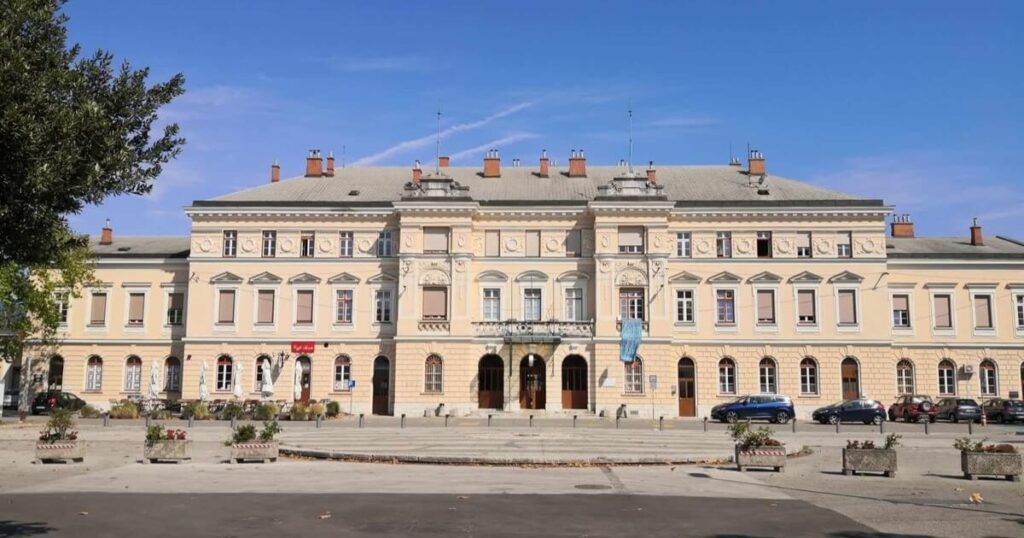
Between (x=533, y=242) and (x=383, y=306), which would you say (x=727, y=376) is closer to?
(x=533, y=242)

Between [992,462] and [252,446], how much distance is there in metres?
17.7

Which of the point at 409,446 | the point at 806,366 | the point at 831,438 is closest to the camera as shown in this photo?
the point at 409,446

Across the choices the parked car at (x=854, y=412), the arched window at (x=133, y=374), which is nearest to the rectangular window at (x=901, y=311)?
the parked car at (x=854, y=412)

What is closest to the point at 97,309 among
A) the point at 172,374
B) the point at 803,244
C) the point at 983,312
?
the point at 172,374

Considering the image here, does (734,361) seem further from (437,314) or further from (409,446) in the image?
(409,446)

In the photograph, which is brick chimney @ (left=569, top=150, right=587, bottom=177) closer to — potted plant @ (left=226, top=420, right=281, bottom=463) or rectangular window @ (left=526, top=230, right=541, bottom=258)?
rectangular window @ (left=526, top=230, right=541, bottom=258)

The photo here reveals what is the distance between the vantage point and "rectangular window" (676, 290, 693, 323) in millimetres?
46438

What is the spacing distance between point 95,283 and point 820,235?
133ft

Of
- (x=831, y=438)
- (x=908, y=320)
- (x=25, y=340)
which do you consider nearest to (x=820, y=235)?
(x=908, y=320)

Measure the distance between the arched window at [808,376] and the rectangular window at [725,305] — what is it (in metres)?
4.52

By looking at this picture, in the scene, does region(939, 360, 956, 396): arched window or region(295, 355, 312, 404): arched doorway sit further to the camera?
region(295, 355, 312, 404): arched doorway

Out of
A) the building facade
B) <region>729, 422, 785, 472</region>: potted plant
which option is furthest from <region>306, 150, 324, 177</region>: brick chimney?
<region>729, 422, 785, 472</region>: potted plant

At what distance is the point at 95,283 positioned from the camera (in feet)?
157

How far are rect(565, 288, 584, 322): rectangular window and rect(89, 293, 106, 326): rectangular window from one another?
26647mm
